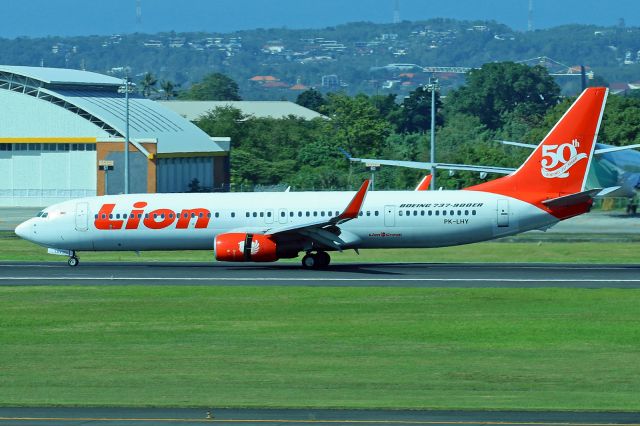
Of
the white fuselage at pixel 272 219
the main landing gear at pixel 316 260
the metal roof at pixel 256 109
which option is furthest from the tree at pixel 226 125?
the main landing gear at pixel 316 260

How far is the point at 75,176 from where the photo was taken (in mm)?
104250

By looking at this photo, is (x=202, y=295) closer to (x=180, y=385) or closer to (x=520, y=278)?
(x=520, y=278)

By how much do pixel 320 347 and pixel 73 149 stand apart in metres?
77.1

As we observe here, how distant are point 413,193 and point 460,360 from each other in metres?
22.1

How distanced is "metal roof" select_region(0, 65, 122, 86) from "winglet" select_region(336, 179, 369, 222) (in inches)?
2608

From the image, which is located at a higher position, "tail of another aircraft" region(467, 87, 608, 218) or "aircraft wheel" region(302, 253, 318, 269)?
"tail of another aircraft" region(467, 87, 608, 218)

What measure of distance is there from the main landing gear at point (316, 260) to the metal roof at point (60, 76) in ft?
207

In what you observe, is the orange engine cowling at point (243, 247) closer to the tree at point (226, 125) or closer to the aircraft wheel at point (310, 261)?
the aircraft wheel at point (310, 261)

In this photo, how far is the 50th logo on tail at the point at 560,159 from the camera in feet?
162

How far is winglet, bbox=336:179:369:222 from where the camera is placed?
46938 mm

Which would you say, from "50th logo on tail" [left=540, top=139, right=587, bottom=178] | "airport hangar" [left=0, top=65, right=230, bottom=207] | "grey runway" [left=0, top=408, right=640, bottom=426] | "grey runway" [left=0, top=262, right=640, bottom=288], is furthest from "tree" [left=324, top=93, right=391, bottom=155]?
"grey runway" [left=0, top=408, right=640, bottom=426]

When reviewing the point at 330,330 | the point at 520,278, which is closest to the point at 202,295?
the point at 330,330

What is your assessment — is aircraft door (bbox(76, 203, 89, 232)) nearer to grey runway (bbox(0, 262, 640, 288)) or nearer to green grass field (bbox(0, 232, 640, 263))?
grey runway (bbox(0, 262, 640, 288))

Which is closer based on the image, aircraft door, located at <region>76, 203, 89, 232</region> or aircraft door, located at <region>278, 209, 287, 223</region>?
aircraft door, located at <region>278, 209, 287, 223</region>
